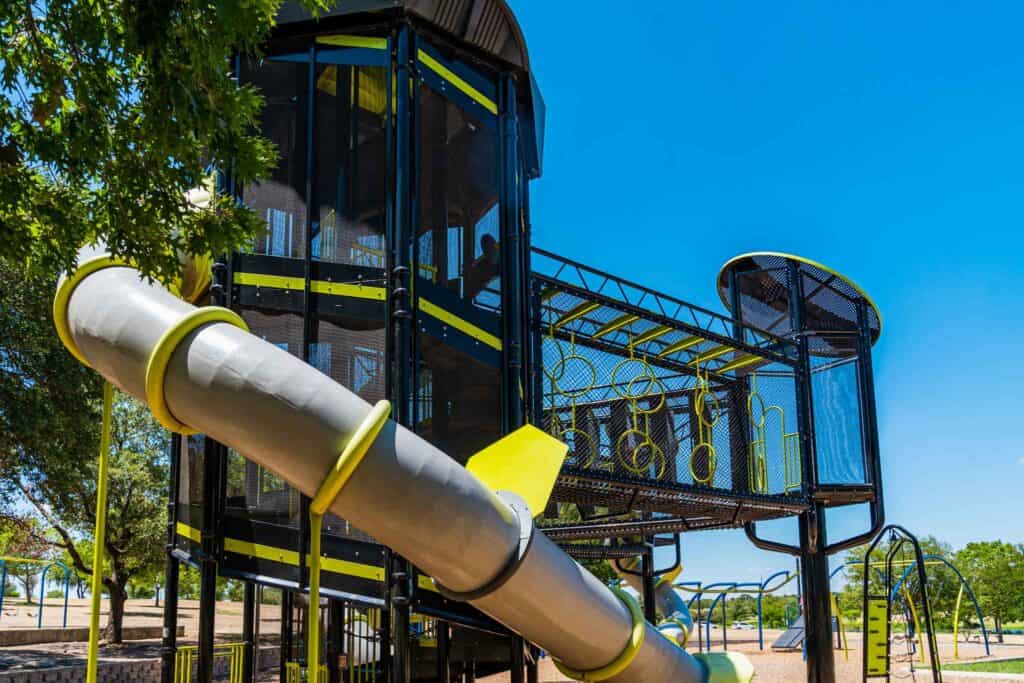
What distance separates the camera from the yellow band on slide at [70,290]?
667 cm

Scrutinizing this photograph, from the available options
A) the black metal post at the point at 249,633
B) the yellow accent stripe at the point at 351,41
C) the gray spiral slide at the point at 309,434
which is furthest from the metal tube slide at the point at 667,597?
the yellow accent stripe at the point at 351,41

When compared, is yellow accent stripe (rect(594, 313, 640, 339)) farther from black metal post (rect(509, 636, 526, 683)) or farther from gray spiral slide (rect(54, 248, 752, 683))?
gray spiral slide (rect(54, 248, 752, 683))

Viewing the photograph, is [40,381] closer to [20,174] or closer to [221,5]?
[20,174]

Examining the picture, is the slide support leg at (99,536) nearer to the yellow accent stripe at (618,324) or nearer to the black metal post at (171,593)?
the black metal post at (171,593)

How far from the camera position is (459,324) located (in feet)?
29.3

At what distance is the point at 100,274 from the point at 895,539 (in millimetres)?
10738

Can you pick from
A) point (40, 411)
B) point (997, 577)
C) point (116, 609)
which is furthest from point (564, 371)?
point (997, 577)

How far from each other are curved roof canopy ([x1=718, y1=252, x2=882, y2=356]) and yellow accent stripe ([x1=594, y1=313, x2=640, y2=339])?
13.2ft

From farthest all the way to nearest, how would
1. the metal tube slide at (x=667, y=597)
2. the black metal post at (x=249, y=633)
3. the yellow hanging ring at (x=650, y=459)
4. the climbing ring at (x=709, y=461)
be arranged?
the metal tube slide at (x=667, y=597)
the climbing ring at (x=709, y=461)
the yellow hanging ring at (x=650, y=459)
the black metal post at (x=249, y=633)

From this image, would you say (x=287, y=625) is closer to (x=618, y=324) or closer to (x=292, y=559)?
(x=292, y=559)

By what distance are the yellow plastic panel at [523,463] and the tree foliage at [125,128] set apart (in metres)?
2.45

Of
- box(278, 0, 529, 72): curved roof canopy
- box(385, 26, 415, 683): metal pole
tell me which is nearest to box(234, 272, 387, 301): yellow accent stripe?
box(385, 26, 415, 683): metal pole

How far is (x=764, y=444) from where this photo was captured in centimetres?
1369

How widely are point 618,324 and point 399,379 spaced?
177 inches
